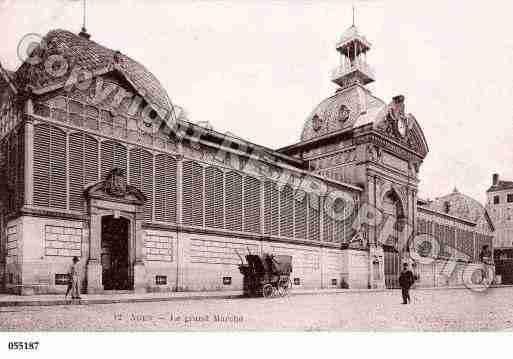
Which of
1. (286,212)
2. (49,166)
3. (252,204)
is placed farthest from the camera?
(286,212)

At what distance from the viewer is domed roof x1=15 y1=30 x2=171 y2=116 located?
2061cm

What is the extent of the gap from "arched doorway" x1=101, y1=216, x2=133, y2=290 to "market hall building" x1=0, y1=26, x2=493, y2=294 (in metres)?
0.06

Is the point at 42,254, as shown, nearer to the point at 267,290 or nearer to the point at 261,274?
the point at 261,274

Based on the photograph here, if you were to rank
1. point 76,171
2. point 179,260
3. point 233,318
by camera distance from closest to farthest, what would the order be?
point 233,318
point 76,171
point 179,260

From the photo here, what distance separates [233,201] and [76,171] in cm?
920

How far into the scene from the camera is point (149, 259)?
22984 mm

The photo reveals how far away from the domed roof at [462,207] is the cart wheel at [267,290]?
39.6m

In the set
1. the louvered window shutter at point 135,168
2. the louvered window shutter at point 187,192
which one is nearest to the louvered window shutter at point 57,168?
the louvered window shutter at point 135,168

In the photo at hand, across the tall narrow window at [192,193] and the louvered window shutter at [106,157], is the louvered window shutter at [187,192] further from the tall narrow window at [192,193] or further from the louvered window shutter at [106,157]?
the louvered window shutter at [106,157]

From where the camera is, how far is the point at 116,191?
22047 millimetres

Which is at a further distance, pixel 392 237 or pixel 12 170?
pixel 392 237

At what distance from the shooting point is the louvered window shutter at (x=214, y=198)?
26281 mm

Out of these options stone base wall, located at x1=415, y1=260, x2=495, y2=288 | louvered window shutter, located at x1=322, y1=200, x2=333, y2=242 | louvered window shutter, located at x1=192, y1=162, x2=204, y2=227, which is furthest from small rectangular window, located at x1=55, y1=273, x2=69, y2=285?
stone base wall, located at x1=415, y1=260, x2=495, y2=288
